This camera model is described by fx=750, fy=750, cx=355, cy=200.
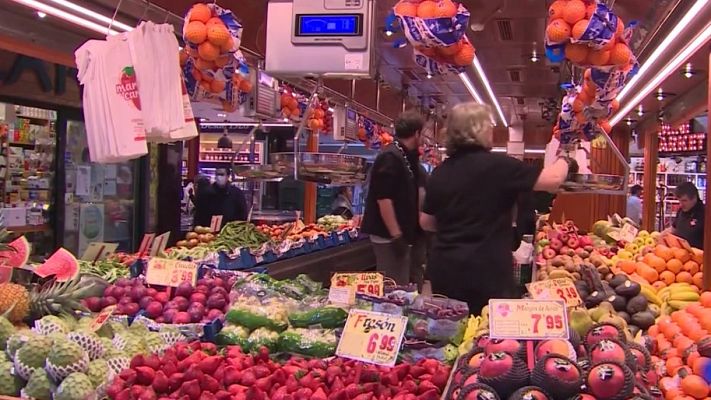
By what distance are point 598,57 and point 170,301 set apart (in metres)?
2.52

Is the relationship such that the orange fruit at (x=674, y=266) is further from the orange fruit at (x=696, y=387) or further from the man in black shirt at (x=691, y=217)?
the man in black shirt at (x=691, y=217)

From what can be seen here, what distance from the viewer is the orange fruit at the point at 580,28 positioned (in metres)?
3.77

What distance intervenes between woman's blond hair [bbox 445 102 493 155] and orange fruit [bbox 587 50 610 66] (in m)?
0.84

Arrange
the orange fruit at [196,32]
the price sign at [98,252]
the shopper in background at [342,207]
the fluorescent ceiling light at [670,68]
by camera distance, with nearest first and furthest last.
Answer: the orange fruit at [196,32] < the price sign at [98,252] < the fluorescent ceiling light at [670,68] < the shopper in background at [342,207]

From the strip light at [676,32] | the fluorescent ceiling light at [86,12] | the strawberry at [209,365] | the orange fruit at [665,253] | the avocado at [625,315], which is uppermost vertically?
the strip light at [676,32]

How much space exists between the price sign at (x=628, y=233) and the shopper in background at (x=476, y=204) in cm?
331

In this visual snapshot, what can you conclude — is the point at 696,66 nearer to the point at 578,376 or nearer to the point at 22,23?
the point at 22,23

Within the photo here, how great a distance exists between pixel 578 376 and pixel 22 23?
507 centimetres

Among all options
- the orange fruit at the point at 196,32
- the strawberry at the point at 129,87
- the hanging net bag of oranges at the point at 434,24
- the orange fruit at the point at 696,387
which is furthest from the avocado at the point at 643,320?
the orange fruit at the point at 196,32

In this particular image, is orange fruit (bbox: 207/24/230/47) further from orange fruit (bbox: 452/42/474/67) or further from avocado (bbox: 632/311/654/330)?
avocado (bbox: 632/311/654/330)

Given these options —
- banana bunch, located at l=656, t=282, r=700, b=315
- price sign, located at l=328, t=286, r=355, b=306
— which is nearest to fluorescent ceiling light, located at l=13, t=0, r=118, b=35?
price sign, located at l=328, t=286, r=355, b=306

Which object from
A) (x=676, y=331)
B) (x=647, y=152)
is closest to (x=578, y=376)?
(x=676, y=331)

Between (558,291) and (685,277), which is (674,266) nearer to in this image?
(685,277)

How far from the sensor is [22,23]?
5.54 meters
